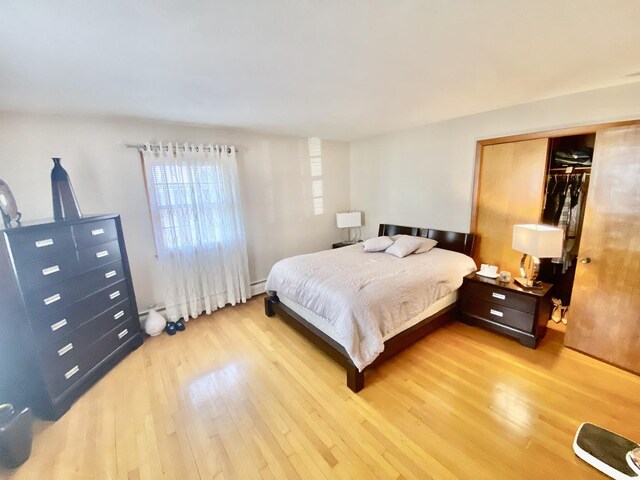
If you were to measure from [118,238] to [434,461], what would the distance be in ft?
10.2

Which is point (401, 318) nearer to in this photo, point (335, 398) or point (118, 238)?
point (335, 398)

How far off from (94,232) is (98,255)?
207mm

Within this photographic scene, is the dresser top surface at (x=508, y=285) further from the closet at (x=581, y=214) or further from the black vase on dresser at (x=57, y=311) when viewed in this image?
the black vase on dresser at (x=57, y=311)

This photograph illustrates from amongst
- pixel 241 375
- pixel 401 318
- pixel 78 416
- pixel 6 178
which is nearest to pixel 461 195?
pixel 401 318

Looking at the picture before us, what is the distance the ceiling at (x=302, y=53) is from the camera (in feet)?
3.65

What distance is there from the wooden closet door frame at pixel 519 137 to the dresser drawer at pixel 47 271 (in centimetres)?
400

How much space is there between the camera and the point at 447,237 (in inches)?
131

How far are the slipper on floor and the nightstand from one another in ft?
10.8

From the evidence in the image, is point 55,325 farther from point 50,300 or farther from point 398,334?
point 398,334

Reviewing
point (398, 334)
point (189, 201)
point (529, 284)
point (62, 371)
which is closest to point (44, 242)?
point (62, 371)

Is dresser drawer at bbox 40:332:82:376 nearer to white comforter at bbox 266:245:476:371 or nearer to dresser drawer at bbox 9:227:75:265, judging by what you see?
dresser drawer at bbox 9:227:75:265

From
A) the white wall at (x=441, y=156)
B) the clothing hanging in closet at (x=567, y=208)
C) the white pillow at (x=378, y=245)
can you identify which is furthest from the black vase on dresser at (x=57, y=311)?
the clothing hanging in closet at (x=567, y=208)

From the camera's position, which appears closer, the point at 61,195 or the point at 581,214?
the point at 61,195

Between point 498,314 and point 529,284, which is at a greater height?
point 529,284
